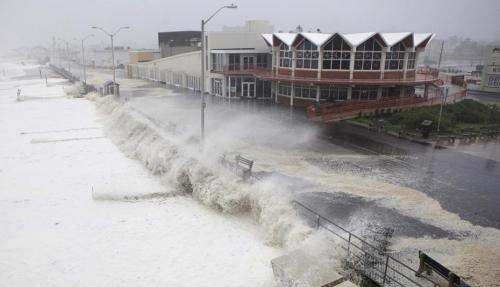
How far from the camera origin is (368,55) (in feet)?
113

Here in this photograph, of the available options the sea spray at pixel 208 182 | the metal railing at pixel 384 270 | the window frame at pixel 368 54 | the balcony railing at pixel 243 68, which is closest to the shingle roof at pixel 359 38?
the window frame at pixel 368 54

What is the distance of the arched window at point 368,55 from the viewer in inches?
1351

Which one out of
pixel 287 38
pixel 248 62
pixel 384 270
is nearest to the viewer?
pixel 384 270

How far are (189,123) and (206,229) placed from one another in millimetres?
16328

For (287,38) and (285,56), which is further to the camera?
(285,56)

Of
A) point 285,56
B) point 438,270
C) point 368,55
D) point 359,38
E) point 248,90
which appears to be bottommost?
point 438,270

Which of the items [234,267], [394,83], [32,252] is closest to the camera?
[234,267]

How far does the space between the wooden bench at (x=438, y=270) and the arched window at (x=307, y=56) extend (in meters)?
27.7

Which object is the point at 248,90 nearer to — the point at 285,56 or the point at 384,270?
the point at 285,56

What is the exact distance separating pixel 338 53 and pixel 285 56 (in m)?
6.09

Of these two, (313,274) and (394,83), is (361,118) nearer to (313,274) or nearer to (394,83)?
(394,83)

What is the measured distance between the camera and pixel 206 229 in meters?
14.7

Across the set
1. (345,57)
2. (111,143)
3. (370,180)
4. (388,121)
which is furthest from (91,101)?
(370,180)

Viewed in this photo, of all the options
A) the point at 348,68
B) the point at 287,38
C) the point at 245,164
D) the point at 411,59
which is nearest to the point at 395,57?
the point at 411,59
